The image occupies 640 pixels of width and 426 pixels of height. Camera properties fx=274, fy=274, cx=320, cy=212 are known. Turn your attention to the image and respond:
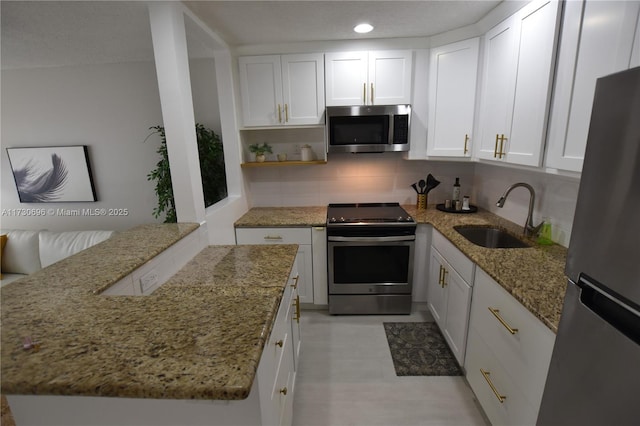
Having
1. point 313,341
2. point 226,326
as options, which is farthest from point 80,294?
point 313,341

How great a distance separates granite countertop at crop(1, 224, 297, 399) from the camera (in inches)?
22.9

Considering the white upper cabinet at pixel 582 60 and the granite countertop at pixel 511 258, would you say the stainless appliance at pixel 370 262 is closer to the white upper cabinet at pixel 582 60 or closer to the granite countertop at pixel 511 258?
the granite countertop at pixel 511 258

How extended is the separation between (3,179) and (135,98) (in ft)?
6.48

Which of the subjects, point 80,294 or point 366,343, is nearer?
point 80,294

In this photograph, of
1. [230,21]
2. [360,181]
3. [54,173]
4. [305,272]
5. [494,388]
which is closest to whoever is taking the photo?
[494,388]

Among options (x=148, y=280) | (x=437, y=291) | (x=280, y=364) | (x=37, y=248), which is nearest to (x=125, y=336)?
Result: (x=148, y=280)

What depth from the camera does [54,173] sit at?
3.03 meters

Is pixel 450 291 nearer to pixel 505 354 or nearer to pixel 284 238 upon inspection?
pixel 505 354

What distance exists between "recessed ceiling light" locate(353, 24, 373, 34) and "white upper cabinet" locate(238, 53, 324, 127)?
14.7 inches

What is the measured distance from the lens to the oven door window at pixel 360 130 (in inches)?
93.5

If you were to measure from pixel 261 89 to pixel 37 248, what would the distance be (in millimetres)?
2735

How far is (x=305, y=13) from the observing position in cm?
182

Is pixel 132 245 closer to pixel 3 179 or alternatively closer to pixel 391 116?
pixel 391 116

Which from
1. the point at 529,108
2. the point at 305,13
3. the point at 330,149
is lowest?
the point at 330,149
